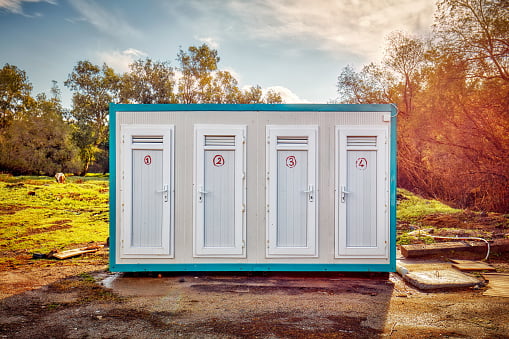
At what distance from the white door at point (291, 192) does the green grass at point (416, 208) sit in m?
7.84

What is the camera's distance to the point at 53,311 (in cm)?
476

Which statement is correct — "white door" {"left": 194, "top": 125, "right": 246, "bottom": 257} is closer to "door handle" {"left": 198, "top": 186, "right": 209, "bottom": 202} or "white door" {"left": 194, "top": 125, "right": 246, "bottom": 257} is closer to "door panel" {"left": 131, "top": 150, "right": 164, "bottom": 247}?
"door handle" {"left": 198, "top": 186, "right": 209, "bottom": 202}

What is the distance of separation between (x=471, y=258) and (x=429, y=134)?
24.1 feet

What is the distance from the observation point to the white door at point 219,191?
607cm

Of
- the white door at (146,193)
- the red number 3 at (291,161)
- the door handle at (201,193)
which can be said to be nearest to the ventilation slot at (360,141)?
the red number 3 at (291,161)

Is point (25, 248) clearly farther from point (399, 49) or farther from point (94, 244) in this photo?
point (399, 49)

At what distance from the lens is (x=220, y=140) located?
613 centimetres

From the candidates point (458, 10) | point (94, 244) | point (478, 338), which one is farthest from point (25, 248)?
point (458, 10)

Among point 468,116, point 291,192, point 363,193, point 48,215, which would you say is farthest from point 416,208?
point 48,215

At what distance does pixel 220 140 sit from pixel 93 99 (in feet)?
87.8

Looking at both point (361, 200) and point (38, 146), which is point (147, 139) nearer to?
point (361, 200)

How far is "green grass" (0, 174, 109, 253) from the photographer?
9695mm

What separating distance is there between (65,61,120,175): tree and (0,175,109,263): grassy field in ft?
29.7

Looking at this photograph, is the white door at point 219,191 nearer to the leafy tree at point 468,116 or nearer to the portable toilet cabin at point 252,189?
the portable toilet cabin at point 252,189
